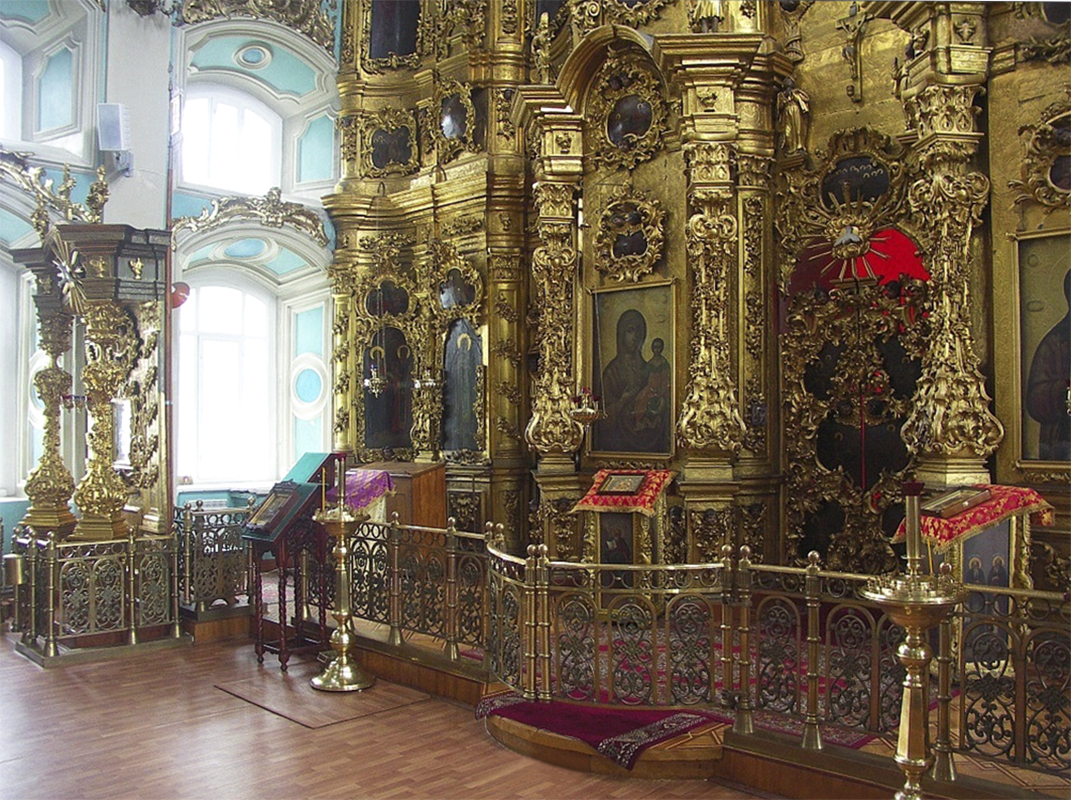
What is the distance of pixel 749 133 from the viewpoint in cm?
848

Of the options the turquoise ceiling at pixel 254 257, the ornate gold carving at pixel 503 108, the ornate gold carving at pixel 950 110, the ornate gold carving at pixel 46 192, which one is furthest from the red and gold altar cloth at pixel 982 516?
the turquoise ceiling at pixel 254 257

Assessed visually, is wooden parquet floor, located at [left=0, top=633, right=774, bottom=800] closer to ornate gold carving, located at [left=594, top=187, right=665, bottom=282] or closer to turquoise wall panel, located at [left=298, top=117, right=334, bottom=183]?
ornate gold carving, located at [left=594, top=187, right=665, bottom=282]

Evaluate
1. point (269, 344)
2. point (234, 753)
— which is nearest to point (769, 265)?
point (234, 753)

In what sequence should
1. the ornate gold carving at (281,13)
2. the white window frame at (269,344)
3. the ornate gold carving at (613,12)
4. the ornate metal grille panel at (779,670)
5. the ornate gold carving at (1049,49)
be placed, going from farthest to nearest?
the white window frame at (269,344)
the ornate gold carving at (281,13)
the ornate gold carving at (613,12)
the ornate gold carving at (1049,49)
the ornate metal grille panel at (779,670)

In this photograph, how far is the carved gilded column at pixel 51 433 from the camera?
894cm

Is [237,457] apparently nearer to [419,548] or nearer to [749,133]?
[419,548]

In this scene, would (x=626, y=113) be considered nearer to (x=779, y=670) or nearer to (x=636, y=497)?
(x=636, y=497)

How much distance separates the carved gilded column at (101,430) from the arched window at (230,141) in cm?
351

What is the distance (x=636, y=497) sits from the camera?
7969 mm

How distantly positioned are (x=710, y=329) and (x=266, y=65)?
691 centimetres

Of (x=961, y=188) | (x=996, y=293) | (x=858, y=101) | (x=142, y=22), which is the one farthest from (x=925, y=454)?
(x=142, y=22)

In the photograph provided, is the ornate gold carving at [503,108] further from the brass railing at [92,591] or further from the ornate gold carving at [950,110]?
the brass railing at [92,591]

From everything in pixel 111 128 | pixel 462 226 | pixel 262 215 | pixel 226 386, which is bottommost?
pixel 226 386

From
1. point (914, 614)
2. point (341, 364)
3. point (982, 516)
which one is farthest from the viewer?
point (341, 364)
